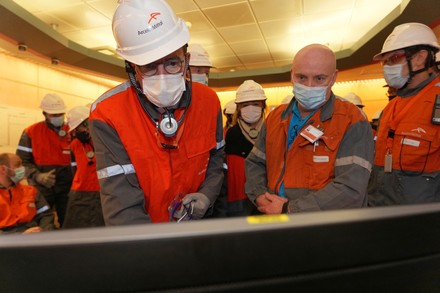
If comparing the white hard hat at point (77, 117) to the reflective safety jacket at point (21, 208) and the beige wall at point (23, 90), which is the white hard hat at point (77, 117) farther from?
the beige wall at point (23, 90)

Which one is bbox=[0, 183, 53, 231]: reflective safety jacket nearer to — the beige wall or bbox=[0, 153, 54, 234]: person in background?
bbox=[0, 153, 54, 234]: person in background

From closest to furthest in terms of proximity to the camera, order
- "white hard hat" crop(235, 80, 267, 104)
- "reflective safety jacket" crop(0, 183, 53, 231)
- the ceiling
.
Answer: "reflective safety jacket" crop(0, 183, 53, 231)
"white hard hat" crop(235, 80, 267, 104)
the ceiling

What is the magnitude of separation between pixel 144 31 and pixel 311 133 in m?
0.88

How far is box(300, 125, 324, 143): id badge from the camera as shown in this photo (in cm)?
141

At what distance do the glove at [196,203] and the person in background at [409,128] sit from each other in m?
1.40

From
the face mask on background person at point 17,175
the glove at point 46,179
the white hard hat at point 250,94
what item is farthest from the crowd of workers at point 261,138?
the glove at point 46,179

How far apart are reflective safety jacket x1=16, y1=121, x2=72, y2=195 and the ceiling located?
149 cm

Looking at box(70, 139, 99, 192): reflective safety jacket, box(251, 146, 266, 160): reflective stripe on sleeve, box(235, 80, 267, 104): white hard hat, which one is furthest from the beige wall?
box(251, 146, 266, 160): reflective stripe on sleeve

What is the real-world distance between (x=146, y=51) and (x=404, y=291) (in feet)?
3.70

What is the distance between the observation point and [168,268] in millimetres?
347

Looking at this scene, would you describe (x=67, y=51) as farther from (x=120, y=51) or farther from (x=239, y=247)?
(x=239, y=247)

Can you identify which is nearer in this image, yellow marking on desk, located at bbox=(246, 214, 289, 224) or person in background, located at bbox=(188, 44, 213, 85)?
yellow marking on desk, located at bbox=(246, 214, 289, 224)

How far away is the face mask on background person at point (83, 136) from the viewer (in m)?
2.99

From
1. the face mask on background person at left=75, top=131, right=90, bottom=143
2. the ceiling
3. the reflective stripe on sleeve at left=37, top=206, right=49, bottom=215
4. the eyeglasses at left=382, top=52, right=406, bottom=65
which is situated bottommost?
the reflective stripe on sleeve at left=37, top=206, right=49, bottom=215
